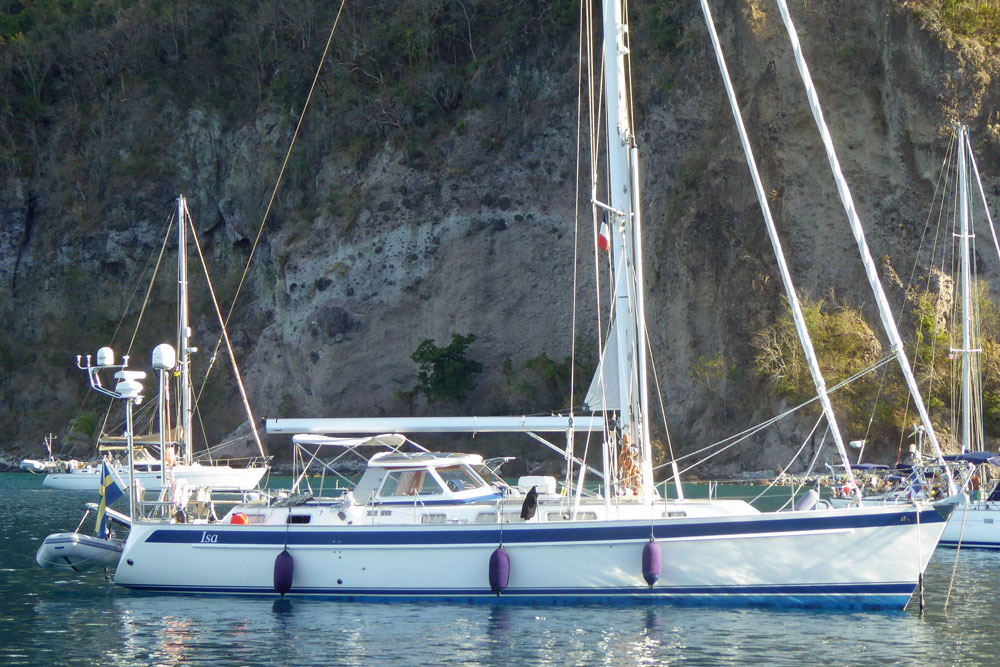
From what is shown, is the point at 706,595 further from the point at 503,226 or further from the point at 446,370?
the point at 503,226

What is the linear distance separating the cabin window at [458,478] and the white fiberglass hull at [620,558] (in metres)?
1.51

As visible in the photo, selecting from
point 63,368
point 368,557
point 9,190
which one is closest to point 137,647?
point 368,557

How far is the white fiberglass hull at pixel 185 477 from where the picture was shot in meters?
43.7

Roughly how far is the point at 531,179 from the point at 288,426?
45892mm

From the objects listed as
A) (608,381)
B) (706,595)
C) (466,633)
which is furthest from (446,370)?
(466,633)

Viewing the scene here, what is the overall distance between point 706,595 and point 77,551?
11986 millimetres

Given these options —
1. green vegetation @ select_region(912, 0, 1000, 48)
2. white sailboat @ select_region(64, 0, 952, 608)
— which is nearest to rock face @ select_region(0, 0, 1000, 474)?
green vegetation @ select_region(912, 0, 1000, 48)

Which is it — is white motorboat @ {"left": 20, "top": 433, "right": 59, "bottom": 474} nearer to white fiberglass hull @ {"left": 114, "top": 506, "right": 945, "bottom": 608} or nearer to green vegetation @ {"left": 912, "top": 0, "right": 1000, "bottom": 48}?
white fiberglass hull @ {"left": 114, "top": 506, "right": 945, "bottom": 608}

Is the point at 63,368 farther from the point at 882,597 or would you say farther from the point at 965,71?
the point at 882,597

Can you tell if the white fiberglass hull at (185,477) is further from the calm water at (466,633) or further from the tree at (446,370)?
the calm water at (466,633)

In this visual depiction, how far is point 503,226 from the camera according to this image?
66438 mm

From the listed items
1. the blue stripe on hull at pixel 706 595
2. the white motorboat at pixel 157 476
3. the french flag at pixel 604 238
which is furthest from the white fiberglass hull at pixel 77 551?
the french flag at pixel 604 238

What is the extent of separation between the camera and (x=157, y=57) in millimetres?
83625

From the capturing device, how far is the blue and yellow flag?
2320 centimetres
